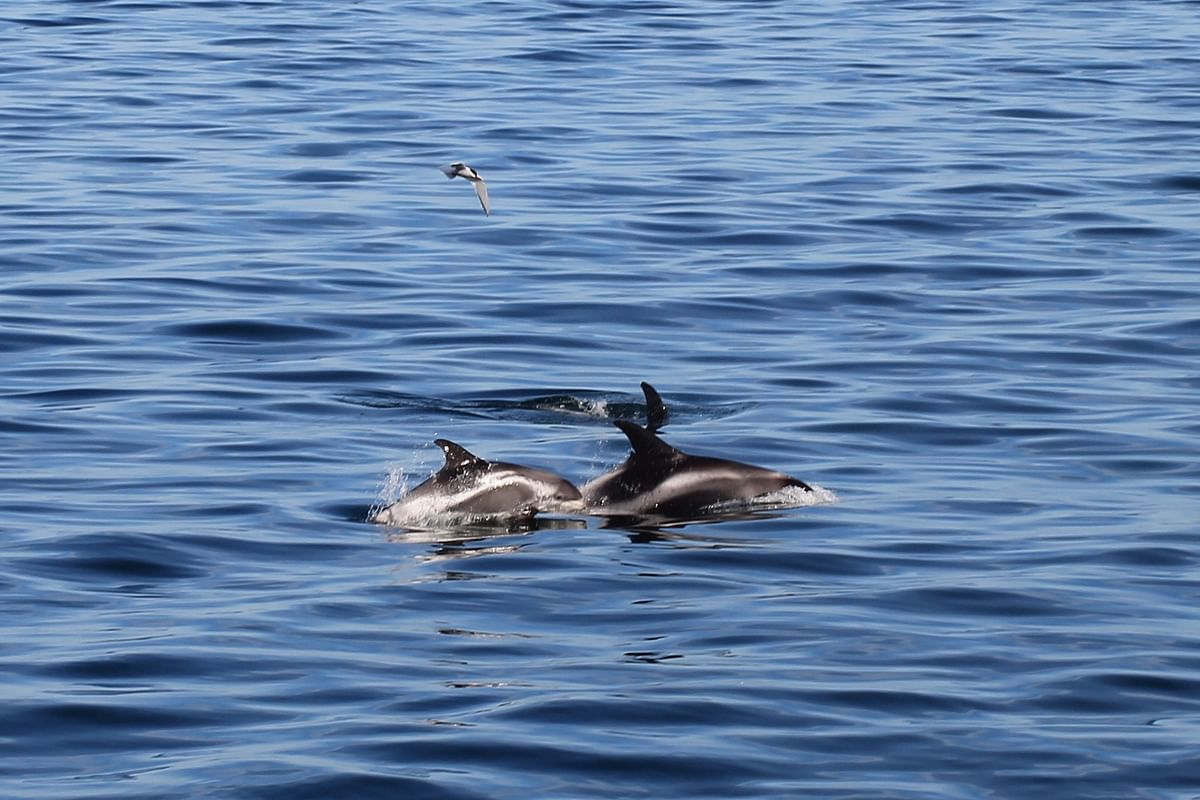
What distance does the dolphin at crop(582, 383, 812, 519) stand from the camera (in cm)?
1438

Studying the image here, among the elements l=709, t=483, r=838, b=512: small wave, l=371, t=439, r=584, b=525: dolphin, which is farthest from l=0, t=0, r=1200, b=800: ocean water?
l=371, t=439, r=584, b=525: dolphin

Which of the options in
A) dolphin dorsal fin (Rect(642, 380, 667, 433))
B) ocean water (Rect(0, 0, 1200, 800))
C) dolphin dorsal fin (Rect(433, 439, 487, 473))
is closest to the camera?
ocean water (Rect(0, 0, 1200, 800))

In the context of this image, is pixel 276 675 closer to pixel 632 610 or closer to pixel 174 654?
pixel 174 654

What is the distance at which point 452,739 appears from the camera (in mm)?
9852

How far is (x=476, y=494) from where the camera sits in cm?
1427

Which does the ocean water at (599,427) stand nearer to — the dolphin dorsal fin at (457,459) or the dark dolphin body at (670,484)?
the dark dolphin body at (670,484)

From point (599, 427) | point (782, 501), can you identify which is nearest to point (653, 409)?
point (782, 501)

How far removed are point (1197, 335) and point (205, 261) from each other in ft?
29.3

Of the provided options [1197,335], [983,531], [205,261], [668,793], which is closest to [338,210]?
[205,261]

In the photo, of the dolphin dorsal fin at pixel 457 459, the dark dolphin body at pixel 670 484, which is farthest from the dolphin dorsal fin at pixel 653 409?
the dolphin dorsal fin at pixel 457 459

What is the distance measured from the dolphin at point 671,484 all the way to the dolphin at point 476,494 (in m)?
0.24

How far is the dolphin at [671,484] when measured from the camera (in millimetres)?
14375

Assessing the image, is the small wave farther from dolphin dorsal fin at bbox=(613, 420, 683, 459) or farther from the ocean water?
dolphin dorsal fin at bbox=(613, 420, 683, 459)

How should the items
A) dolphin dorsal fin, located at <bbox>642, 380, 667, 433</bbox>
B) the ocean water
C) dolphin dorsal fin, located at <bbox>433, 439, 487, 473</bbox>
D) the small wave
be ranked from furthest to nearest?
dolphin dorsal fin, located at <bbox>642, 380, 667, 433</bbox> < the small wave < dolphin dorsal fin, located at <bbox>433, 439, 487, 473</bbox> < the ocean water
